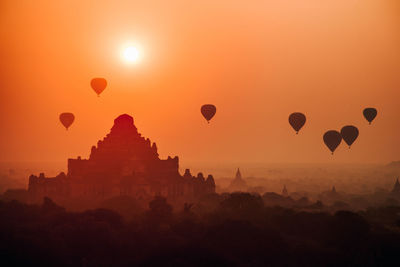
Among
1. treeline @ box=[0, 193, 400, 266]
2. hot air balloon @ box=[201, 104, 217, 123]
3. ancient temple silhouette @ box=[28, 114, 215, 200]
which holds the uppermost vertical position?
hot air balloon @ box=[201, 104, 217, 123]

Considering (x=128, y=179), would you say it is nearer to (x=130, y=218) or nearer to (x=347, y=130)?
(x=130, y=218)

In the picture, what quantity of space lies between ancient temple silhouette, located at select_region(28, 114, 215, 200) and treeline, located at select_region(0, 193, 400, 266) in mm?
10923

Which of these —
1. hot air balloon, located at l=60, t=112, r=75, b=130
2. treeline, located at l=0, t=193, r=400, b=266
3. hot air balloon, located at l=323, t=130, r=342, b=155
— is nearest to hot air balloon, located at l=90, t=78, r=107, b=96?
hot air balloon, located at l=60, t=112, r=75, b=130

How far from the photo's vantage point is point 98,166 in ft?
263

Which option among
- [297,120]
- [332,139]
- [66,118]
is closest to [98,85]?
[66,118]

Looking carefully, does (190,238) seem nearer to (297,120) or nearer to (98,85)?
(98,85)

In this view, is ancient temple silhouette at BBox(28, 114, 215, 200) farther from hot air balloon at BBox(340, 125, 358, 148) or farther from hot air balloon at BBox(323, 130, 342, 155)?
hot air balloon at BBox(340, 125, 358, 148)

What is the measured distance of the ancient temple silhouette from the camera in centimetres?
7888

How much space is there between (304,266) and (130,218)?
25.4 metres

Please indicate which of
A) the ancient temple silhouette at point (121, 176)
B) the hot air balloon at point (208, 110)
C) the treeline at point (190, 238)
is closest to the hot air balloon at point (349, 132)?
the hot air balloon at point (208, 110)

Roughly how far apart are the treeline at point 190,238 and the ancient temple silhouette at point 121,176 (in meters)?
10.9

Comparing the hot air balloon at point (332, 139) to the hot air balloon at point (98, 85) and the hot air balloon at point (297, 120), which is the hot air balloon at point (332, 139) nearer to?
the hot air balloon at point (297, 120)

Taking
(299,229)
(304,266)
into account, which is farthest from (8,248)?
(299,229)

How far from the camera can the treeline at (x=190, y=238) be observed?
144 feet
